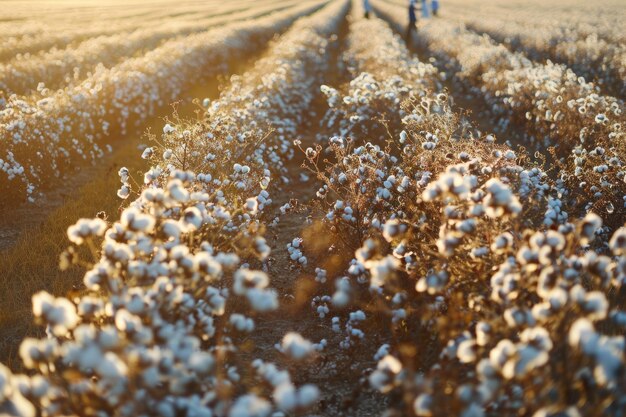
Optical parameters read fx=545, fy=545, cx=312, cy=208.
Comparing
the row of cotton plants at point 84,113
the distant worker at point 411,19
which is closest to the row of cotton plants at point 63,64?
the row of cotton plants at point 84,113

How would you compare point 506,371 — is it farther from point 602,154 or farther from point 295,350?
point 602,154

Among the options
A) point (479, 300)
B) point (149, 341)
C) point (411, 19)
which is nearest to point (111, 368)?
point (149, 341)

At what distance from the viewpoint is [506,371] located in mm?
2334

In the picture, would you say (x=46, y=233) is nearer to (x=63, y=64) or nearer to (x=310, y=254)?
(x=310, y=254)

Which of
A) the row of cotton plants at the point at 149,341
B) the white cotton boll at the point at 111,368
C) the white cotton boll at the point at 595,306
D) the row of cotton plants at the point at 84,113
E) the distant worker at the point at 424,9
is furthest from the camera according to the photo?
the distant worker at the point at 424,9

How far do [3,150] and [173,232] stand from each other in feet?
→ 21.5

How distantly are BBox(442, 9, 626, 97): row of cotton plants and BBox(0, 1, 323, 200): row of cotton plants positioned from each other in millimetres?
10250

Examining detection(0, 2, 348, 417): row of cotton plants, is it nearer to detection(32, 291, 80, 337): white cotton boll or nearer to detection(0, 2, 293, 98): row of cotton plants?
detection(32, 291, 80, 337): white cotton boll

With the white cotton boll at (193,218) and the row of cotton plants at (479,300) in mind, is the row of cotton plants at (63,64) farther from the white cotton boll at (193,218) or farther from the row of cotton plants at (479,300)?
the white cotton boll at (193,218)

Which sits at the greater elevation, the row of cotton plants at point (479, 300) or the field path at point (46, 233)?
the field path at point (46, 233)

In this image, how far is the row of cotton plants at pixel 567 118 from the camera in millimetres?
6203

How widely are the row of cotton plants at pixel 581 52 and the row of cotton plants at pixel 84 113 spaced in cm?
1025

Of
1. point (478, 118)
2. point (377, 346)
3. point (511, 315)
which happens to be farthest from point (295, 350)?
point (478, 118)

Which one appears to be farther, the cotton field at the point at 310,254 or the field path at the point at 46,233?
the field path at the point at 46,233
